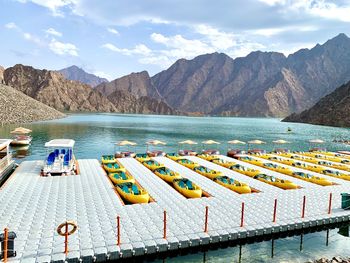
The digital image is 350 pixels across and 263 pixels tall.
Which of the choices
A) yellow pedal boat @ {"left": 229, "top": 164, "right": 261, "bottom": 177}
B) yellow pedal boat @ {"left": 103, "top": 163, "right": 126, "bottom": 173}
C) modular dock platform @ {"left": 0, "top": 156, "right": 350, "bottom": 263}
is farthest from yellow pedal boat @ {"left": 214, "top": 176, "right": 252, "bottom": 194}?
yellow pedal boat @ {"left": 103, "top": 163, "right": 126, "bottom": 173}

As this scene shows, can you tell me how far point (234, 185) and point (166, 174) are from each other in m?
6.53

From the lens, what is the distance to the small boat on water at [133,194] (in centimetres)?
2123

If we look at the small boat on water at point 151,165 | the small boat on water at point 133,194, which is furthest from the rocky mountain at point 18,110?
the small boat on water at point 133,194

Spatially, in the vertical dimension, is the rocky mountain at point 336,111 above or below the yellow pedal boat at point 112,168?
above

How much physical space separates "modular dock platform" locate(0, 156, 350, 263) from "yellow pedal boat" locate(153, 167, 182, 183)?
792 millimetres

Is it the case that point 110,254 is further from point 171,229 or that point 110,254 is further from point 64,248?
point 171,229

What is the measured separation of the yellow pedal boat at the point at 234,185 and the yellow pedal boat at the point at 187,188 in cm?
311

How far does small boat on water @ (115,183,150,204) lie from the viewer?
21.2 meters

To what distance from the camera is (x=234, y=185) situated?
25219 millimetres

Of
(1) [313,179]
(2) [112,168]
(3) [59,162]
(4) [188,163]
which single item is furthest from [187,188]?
(1) [313,179]

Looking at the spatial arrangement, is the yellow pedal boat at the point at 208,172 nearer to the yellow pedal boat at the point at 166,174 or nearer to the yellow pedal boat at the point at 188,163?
the yellow pedal boat at the point at 188,163

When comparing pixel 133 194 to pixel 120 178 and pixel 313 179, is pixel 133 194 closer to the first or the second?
pixel 120 178

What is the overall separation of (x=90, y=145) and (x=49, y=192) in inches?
1808

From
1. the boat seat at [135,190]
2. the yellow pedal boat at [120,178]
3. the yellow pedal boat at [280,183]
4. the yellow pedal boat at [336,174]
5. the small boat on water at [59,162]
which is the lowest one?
the yellow pedal boat at [336,174]
